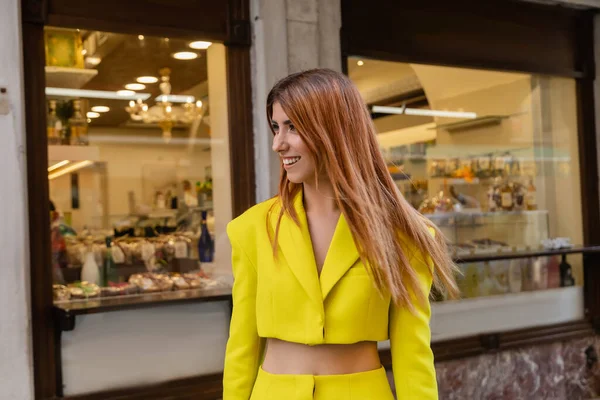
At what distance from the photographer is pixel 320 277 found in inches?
93.4

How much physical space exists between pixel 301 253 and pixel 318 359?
0.31 metres

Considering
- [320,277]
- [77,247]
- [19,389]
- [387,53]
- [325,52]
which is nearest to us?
[320,277]

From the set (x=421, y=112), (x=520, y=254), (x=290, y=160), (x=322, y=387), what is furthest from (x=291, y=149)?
(x=421, y=112)

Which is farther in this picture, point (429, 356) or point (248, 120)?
point (248, 120)

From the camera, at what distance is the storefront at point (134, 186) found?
185 inches

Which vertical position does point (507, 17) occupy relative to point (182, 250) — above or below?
above

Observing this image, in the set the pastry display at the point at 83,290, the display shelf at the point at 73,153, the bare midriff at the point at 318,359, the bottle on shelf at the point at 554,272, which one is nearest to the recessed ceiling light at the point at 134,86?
the display shelf at the point at 73,153

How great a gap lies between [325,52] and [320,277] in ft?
11.5

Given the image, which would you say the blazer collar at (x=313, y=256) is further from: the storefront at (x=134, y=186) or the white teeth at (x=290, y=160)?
the storefront at (x=134, y=186)

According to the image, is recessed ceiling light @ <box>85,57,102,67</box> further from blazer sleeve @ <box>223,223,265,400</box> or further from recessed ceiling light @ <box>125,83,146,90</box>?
blazer sleeve @ <box>223,223,265,400</box>

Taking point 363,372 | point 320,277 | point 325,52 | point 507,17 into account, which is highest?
point 507,17

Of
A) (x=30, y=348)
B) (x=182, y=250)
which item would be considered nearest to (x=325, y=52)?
(x=182, y=250)

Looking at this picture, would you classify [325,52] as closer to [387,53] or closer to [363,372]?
[387,53]

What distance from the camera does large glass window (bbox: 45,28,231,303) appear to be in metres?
5.07
